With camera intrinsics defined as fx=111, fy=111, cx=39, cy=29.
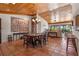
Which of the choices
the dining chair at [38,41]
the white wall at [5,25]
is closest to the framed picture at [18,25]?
the white wall at [5,25]

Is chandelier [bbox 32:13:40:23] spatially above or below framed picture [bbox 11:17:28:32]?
above

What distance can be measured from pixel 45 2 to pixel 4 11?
2.57 feet

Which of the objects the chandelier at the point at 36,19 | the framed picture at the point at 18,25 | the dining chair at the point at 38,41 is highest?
the chandelier at the point at 36,19

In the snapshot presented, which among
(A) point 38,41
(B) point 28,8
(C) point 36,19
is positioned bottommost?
(A) point 38,41

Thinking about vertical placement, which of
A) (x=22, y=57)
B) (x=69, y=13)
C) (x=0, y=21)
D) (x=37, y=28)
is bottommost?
(x=22, y=57)

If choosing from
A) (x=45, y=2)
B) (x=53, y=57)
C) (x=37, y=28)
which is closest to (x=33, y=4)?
(x=45, y=2)

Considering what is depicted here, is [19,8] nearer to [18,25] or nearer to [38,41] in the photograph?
[18,25]

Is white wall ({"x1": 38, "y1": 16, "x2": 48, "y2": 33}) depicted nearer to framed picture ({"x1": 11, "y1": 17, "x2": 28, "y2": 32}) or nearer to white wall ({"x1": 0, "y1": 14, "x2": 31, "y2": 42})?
framed picture ({"x1": 11, "y1": 17, "x2": 28, "y2": 32})

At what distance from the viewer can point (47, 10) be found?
2143 millimetres

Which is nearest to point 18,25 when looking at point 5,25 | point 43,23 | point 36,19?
point 5,25

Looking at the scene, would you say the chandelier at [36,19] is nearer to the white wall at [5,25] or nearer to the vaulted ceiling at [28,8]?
the vaulted ceiling at [28,8]

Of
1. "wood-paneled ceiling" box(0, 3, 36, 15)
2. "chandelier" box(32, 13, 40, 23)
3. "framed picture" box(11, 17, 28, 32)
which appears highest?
"wood-paneled ceiling" box(0, 3, 36, 15)

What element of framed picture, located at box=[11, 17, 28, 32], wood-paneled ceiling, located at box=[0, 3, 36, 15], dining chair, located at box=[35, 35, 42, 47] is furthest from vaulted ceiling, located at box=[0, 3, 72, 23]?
dining chair, located at box=[35, 35, 42, 47]

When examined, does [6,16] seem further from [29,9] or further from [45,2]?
[45,2]
